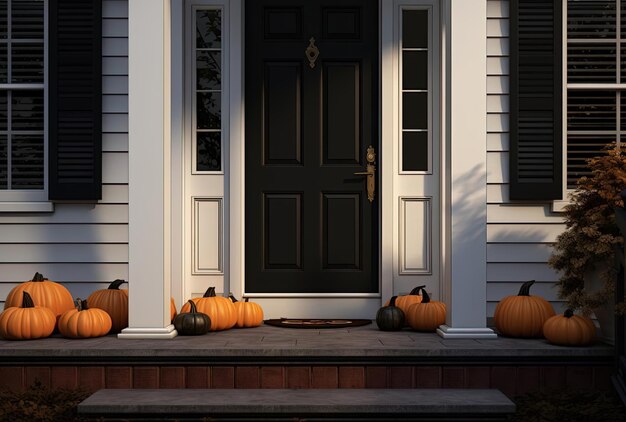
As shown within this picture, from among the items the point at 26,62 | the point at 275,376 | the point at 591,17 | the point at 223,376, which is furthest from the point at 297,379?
the point at 591,17

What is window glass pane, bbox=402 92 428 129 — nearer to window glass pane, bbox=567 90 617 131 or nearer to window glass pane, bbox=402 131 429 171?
window glass pane, bbox=402 131 429 171

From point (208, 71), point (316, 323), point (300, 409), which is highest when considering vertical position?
point (208, 71)

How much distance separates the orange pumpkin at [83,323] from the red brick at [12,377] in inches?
16.1

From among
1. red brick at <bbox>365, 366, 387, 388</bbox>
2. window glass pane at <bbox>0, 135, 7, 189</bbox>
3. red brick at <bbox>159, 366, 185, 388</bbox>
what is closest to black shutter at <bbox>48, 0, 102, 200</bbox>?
window glass pane at <bbox>0, 135, 7, 189</bbox>

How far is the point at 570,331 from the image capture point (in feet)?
14.9

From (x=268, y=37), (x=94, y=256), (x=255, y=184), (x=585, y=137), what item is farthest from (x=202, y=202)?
(x=585, y=137)

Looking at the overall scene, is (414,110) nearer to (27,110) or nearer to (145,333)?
(145,333)

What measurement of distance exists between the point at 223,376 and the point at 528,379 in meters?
1.65

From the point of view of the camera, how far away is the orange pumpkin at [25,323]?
4742 millimetres

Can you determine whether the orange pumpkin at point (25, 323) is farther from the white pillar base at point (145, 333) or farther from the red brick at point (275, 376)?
the red brick at point (275, 376)

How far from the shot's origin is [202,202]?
19.3 ft

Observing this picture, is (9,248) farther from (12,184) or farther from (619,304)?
(619,304)

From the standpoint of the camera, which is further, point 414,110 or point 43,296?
point 414,110

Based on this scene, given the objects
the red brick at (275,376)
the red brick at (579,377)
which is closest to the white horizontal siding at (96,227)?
the red brick at (275,376)
